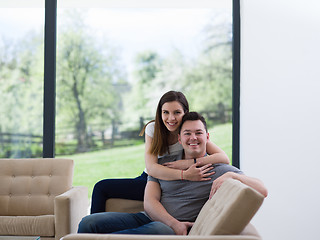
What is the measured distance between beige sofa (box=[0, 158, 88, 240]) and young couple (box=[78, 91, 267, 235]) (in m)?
0.81

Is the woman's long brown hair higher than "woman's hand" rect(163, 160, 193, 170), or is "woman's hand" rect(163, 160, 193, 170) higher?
the woman's long brown hair

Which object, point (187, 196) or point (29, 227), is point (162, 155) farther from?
point (29, 227)

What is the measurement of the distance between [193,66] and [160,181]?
2085mm

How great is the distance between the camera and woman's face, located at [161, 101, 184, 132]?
265 cm

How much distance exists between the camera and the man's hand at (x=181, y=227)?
222cm

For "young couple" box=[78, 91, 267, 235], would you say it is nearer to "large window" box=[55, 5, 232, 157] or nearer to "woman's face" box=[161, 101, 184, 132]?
"woman's face" box=[161, 101, 184, 132]

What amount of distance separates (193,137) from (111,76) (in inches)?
85.5

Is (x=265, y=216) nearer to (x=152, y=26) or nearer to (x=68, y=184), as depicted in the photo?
(x=68, y=184)

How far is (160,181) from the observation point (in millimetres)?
2584

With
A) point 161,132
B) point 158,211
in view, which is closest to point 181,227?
point 158,211

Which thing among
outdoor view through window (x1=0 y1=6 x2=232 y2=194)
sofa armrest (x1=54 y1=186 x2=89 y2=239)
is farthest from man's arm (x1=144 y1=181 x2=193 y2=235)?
outdoor view through window (x1=0 y1=6 x2=232 y2=194)

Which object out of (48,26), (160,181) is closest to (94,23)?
(48,26)

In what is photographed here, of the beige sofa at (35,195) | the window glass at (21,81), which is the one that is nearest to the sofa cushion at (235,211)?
the beige sofa at (35,195)

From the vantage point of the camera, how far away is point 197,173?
7.83 ft
